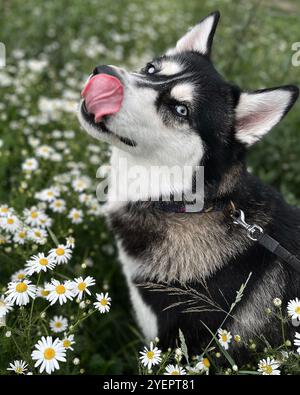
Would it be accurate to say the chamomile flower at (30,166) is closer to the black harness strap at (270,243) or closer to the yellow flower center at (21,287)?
the yellow flower center at (21,287)

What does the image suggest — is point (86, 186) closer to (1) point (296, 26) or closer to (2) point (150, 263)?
(2) point (150, 263)

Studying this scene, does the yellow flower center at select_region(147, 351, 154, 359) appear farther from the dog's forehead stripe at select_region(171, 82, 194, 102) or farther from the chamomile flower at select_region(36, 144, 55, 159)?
the chamomile flower at select_region(36, 144, 55, 159)

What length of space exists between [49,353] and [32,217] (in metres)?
1.23

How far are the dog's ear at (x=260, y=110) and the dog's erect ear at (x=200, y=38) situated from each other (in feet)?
2.01

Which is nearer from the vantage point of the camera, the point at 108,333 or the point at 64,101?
the point at 108,333

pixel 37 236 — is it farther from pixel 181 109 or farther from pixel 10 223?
pixel 181 109

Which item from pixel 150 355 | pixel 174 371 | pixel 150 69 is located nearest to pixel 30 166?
pixel 150 69

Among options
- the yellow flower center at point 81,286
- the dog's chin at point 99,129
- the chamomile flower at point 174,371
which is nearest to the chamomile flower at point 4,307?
the yellow flower center at point 81,286

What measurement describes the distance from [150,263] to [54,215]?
1.02m

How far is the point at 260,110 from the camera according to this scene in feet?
7.97

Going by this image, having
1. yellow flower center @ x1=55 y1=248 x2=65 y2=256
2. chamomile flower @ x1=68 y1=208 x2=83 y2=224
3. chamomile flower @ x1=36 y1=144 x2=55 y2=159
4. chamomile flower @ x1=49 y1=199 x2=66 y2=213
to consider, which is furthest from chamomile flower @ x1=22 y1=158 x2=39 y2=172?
yellow flower center @ x1=55 y1=248 x2=65 y2=256

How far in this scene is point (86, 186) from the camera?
3496mm

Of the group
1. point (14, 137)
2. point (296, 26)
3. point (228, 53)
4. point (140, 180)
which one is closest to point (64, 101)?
point (14, 137)

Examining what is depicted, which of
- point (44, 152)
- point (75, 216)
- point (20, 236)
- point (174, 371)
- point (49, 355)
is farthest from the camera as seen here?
point (44, 152)
